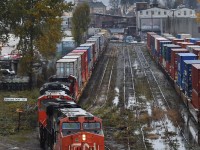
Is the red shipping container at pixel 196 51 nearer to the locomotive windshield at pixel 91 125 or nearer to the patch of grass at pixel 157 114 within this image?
the patch of grass at pixel 157 114

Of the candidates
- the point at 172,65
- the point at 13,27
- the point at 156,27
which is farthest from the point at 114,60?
the point at 156,27

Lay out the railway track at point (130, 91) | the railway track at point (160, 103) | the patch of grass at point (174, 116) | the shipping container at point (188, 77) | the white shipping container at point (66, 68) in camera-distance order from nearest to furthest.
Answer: the railway track at point (160, 103) → the railway track at point (130, 91) → the patch of grass at point (174, 116) → the shipping container at point (188, 77) → the white shipping container at point (66, 68)

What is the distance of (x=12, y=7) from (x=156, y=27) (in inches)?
3543

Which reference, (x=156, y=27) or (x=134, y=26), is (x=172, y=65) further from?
(x=134, y=26)

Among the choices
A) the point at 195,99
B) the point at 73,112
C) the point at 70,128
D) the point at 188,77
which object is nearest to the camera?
the point at 70,128

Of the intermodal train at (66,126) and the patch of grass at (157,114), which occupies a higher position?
the intermodal train at (66,126)

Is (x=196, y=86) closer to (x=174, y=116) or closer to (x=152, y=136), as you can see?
(x=174, y=116)

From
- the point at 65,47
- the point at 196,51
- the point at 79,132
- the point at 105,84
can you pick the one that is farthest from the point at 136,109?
the point at 65,47

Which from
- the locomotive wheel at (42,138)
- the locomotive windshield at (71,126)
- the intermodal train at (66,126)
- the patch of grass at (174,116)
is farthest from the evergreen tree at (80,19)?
the locomotive windshield at (71,126)

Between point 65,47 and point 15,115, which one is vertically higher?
point 65,47

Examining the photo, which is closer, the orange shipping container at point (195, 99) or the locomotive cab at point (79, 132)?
the locomotive cab at point (79, 132)

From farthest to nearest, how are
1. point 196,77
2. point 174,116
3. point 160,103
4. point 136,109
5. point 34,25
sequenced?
point 34,25 < point 160,103 < point 136,109 < point 174,116 < point 196,77

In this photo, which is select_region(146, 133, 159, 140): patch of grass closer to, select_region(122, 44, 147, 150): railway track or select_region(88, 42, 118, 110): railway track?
select_region(122, 44, 147, 150): railway track

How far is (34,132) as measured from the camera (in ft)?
93.6
